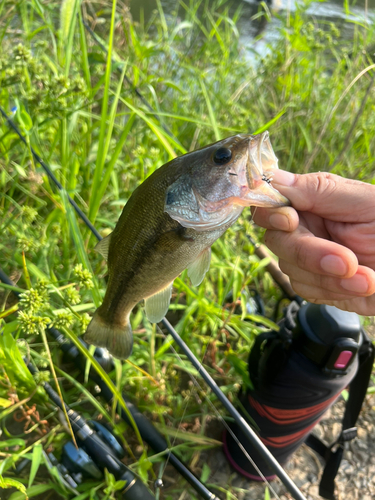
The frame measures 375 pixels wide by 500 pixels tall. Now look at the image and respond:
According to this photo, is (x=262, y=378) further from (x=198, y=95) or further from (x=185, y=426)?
(x=198, y=95)

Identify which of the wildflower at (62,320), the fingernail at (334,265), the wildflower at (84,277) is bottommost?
the wildflower at (62,320)

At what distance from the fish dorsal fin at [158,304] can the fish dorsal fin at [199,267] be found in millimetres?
118

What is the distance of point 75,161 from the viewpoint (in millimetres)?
2154

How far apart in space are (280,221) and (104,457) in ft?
4.26

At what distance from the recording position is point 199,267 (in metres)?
1.42

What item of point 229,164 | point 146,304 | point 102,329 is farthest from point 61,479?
point 229,164

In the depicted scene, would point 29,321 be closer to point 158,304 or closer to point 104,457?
point 158,304

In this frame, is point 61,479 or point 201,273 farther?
point 61,479

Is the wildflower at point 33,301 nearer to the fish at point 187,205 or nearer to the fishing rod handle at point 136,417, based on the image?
the fish at point 187,205

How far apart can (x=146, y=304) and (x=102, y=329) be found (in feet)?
0.69

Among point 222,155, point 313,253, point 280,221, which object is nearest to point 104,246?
point 222,155

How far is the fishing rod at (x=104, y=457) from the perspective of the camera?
157 cm

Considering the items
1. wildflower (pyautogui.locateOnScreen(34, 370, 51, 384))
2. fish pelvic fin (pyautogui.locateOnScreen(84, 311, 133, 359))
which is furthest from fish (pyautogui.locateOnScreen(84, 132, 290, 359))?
wildflower (pyautogui.locateOnScreen(34, 370, 51, 384))

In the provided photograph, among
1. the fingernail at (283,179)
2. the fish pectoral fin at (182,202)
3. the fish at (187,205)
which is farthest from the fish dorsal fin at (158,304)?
the fingernail at (283,179)
